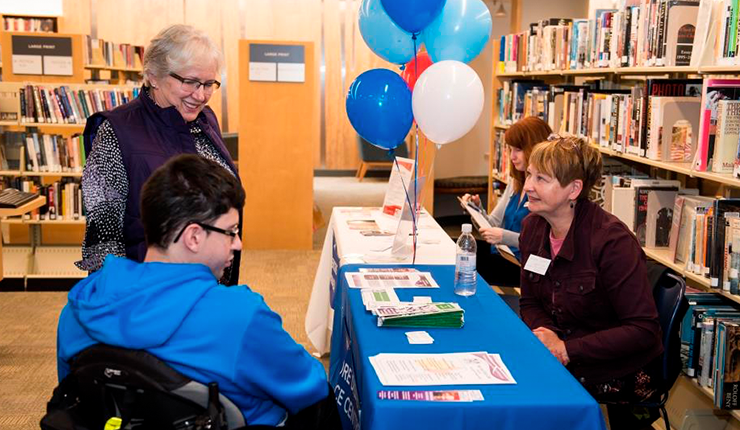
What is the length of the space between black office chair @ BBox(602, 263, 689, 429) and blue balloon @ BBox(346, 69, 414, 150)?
1179 millimetres

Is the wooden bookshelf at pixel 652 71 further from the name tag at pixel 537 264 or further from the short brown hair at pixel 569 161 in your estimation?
the name tag at pixel 537 264

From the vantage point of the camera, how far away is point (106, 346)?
1.57m

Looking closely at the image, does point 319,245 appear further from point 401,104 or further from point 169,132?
point 169,132

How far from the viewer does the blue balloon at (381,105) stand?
3.23 m

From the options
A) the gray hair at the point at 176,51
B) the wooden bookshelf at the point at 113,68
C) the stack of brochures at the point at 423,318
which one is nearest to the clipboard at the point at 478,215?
the stack of brochures at the point at 423,318

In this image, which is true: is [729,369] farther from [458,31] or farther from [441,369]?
[458,31]

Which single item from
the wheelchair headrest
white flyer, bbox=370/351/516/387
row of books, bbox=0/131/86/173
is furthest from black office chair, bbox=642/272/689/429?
row of books, bbox=0/131/86/173

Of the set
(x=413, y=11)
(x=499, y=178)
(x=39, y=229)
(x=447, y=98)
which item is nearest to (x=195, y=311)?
(x=447, y=98)

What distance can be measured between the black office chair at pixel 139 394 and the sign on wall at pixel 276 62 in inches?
222

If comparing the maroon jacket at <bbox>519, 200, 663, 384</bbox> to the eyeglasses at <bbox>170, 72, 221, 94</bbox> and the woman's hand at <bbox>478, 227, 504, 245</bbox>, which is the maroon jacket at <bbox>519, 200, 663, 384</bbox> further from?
the eyeglasses at <bbox>170, 72, 221, 94</bbox>

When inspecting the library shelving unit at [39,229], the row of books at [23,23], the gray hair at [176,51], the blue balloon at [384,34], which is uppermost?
the row of books at [23,23]

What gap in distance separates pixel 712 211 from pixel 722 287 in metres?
0.31

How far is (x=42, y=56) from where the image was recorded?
7.02 metres

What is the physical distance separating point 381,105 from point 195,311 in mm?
1783
